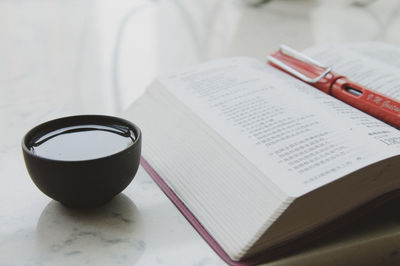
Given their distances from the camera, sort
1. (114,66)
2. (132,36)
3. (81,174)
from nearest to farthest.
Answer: (81,174)
(114,66)
(132,36)

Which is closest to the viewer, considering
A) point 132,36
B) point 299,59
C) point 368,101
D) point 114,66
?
point 368,101

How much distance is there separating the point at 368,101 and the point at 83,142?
30 centimetres

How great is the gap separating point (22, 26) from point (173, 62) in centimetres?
38

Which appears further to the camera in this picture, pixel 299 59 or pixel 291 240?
pixel 299 59

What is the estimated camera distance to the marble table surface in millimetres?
399

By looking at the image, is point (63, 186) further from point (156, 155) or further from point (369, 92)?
point (369, 92)

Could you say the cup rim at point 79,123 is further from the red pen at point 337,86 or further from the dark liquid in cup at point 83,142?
the red pen at point 337,86

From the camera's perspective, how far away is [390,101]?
1.59 feet

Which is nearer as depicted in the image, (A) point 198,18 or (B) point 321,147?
(B) point 321,147

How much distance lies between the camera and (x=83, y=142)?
42cm

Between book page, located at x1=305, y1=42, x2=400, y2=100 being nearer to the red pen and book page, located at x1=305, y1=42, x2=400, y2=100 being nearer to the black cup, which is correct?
the red pen

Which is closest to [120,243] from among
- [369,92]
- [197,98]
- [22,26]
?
[197,98]

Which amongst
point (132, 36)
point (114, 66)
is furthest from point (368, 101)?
point (132, 36)

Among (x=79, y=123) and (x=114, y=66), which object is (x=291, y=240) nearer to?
(x=79, y=123)
